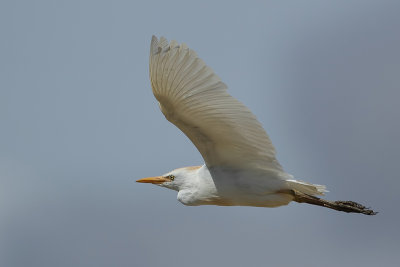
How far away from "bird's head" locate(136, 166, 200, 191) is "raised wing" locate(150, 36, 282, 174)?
0.59 m

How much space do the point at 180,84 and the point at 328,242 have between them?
12643 cm

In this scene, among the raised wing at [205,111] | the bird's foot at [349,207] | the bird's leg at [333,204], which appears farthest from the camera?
the bird's foot at [349,207]

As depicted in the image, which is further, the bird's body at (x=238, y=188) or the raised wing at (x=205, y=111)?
the bird's body at (x=238, y=188)

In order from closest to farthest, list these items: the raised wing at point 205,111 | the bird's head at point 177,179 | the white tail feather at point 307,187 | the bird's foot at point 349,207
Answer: the raised wing at point 205,111 < the white tail feather at point 307,187 < the bird's head at point 177,179 < the bird's foot at point 349,207

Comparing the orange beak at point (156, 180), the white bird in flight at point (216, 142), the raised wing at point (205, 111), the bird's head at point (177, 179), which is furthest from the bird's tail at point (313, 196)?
the orange beak at point (156, 180)

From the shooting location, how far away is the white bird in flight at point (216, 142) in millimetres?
8664

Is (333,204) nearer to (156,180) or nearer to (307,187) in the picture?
(307,187)

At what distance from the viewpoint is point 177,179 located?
1034cm

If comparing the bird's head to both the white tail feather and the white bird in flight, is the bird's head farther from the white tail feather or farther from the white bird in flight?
the white tail feather

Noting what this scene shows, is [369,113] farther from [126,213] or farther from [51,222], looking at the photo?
[51,222]

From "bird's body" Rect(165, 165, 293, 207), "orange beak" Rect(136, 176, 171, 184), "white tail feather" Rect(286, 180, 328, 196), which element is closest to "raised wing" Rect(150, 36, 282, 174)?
"bird's body" Rect(165, 165, 293, 207)

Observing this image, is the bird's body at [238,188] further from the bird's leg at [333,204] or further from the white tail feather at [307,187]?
the bird's leg at [333,204]

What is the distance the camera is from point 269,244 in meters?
122

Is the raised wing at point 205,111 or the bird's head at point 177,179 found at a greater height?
the raised wing at point 205,111
